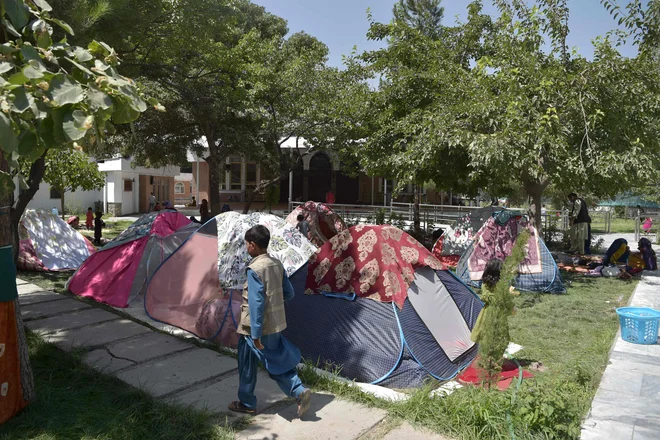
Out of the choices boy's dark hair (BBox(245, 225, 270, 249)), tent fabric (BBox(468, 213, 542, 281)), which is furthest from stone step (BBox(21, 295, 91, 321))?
tent fabric (BBox(468, 213, 542, 281))

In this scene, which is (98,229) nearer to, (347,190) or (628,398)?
(628,398)

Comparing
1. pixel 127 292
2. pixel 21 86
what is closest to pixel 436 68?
pixel 127 292

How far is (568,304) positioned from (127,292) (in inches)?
267

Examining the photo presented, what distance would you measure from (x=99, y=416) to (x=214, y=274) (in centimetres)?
264

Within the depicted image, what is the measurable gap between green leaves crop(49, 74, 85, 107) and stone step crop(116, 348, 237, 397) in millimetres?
2769

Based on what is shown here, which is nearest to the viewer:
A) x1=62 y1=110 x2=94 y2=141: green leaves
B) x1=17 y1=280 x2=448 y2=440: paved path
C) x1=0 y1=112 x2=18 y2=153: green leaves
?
x1=0 y1=112 x2=18 y2=153: green leaves

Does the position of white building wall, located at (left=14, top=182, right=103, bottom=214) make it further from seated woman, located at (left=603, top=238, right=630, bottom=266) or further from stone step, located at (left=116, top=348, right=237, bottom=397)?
seated woman, located at (left=603, top=238, right=630, bottom=266)

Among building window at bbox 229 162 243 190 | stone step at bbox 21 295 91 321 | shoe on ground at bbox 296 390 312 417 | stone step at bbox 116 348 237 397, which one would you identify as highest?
building window at bbox 229 162 243 190

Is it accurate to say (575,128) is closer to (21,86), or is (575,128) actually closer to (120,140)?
(21,86)

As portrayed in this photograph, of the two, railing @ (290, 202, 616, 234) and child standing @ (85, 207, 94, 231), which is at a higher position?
railing @ (290, 202, 616, 234)

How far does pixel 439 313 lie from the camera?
533 centimetres

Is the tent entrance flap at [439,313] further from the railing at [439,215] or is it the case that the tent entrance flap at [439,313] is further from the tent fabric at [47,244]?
the railing at [439,215]

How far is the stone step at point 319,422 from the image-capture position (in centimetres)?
373

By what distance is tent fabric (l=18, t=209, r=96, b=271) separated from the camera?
9945mm
